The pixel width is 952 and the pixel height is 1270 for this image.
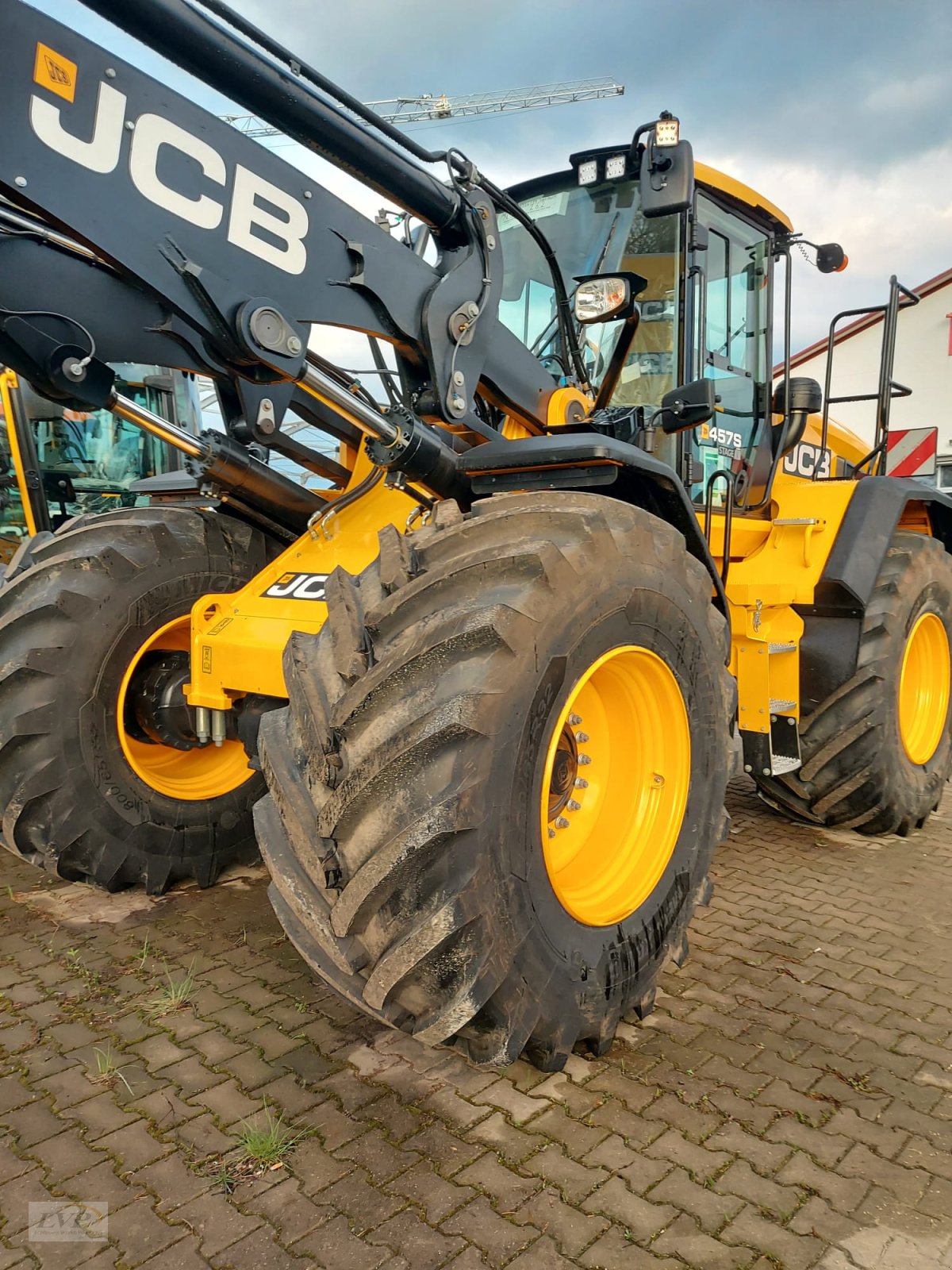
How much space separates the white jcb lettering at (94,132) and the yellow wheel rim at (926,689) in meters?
4.18

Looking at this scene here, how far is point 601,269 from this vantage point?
3.68 metres

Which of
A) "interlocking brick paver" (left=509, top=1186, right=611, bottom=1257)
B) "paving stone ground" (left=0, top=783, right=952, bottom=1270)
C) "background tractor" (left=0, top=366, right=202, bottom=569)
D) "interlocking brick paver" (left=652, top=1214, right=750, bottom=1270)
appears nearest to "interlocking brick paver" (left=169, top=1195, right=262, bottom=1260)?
"paving stone ground" (left=0, top=783, right=952, bottom=1270)

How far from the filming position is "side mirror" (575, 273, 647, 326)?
2945 millimetres

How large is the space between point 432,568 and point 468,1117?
1336 mm

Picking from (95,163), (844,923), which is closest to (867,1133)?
(844,923)

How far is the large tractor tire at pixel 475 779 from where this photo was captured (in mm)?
1823

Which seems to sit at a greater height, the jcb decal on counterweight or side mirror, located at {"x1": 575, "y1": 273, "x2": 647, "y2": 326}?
side mirror, located at {"x1": 575, "y1": 273, "x2": 647, "y2": 326}

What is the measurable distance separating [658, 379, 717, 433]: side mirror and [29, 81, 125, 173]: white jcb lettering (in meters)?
1.83

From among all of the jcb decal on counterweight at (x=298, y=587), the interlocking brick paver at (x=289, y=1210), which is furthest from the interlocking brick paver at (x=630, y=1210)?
the jcb decal on counterweight at (x=298, y=587)

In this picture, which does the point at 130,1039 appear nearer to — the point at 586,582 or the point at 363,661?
the point at 363,661

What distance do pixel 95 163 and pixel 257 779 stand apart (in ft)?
7.77

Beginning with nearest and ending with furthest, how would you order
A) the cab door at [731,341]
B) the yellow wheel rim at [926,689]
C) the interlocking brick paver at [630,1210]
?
the interlocking brick paver at [630,1210] < the cab door at [731,341] < the yellow wheel rim at [926,689]

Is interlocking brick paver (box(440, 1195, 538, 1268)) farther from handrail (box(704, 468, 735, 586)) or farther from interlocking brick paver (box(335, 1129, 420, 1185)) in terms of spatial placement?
handrail (box(704, 468, 735, 586))

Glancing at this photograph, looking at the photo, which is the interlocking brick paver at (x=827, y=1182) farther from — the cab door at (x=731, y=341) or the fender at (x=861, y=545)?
the fender at (x=861, y=545)
